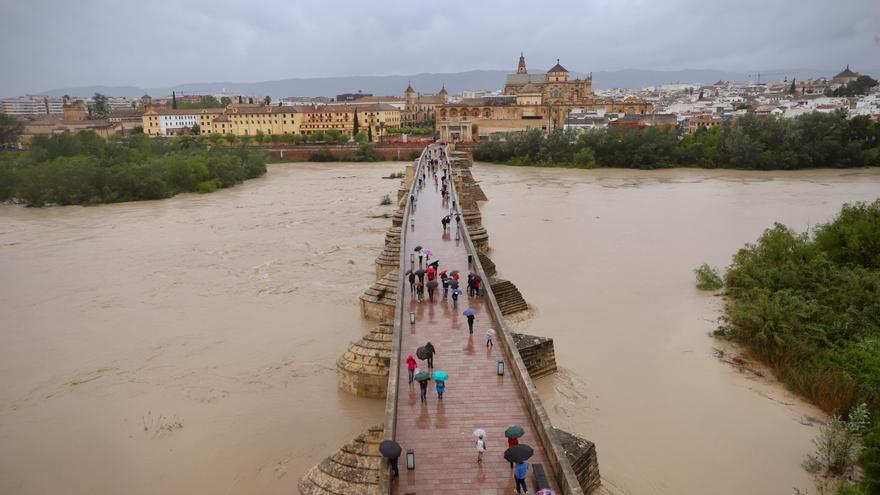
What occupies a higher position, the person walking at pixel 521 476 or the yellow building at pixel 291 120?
the yellow building at pixel 291 120

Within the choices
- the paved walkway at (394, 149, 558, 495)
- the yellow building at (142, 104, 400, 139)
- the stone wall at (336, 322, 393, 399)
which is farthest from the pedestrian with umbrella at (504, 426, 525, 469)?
the yellow building at (142, 104, 400, 139)

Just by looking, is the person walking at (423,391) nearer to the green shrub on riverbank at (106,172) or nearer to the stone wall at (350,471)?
the stone wall at (350,471)

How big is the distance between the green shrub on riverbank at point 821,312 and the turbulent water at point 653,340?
623 millimetres

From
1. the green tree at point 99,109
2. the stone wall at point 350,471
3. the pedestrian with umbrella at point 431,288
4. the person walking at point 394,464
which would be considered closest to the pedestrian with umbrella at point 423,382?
the stone wall at point 350,471

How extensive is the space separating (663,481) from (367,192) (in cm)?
3560

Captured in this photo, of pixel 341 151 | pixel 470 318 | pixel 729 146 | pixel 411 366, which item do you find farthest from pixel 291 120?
pixel 411 366

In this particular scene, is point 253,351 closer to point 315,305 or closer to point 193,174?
point 315,305

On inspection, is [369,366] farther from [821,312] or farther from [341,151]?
[341,151]

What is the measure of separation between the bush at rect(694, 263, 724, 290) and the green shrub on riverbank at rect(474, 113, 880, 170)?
3465 cm

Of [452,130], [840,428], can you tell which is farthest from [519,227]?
[452,130]

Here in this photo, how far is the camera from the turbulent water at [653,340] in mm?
10461

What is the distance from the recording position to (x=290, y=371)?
14.3m

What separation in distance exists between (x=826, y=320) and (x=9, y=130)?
7963 cm

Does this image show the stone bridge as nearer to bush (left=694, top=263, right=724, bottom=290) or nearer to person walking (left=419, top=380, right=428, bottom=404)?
person walking (left=419, top=380, right=428, bottom=404)
